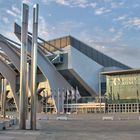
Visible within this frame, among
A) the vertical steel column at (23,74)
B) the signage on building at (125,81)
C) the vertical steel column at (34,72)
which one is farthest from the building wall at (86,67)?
the vertical steel column at (23,74)

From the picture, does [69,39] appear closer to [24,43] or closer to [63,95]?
[63,95]

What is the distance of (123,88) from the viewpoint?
103688 mm

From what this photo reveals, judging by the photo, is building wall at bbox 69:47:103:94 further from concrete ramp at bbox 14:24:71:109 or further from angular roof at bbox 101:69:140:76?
concrete ramp at bbox 14:24:71:109

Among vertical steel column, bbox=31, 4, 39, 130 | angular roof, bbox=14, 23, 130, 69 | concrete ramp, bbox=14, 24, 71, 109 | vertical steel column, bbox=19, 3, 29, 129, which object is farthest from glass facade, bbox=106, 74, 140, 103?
vertical steel column, bbox=19, 3, 29, 129

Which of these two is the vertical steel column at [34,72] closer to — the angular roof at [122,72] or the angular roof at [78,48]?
the angular roof at [122,72]

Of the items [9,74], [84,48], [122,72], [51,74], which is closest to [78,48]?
[84,48]

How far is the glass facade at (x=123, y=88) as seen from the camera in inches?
3974

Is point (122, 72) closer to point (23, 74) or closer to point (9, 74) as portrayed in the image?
point (9, 74)

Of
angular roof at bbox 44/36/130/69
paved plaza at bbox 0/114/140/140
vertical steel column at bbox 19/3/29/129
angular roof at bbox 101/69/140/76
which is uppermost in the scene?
angular roof at bbox 44/36/130/69

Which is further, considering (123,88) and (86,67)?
(86,67)

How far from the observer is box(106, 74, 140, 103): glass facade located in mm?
100938

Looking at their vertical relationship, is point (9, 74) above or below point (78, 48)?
below

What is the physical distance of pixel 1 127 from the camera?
81.3 feet

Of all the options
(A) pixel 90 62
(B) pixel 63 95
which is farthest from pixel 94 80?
(B) pixel 63 95
